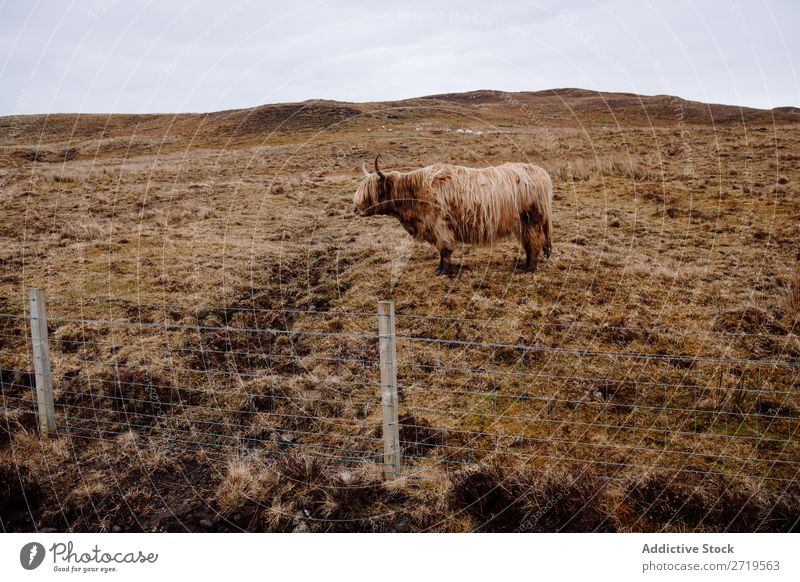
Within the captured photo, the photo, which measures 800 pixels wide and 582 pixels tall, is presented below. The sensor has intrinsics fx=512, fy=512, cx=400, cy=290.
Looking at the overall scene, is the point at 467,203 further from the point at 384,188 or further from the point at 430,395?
the point at 430,395

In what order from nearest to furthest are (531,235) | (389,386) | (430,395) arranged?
1. (389,386)
2. (430,395)
3. (531,235)

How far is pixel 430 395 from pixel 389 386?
1879 mm

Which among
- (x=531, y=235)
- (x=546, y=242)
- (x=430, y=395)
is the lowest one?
(x=430, y=395)

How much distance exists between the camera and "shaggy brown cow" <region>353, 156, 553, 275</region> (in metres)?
9.41

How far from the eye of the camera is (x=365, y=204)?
10125mm

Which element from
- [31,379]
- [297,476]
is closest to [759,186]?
[297,476]

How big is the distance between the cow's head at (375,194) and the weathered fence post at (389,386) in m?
5.91

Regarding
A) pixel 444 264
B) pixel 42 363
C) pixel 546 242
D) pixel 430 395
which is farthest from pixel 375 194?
pixel 42 363

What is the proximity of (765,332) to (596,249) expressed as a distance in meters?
4.36

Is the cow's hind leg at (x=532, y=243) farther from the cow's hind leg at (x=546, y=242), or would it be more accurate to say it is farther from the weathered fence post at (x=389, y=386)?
the weathered fence post at (x=389, y=386)

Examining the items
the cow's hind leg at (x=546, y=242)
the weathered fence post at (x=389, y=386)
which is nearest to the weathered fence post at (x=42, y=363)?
the weathered fence post at (x=389, y=386)

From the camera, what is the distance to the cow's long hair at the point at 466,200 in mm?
9406

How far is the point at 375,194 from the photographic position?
9.92m

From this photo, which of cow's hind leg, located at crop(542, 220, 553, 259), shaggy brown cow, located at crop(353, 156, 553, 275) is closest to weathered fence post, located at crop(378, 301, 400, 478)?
shaggy brown cow, located at crop(353, 156, 553, 275)
